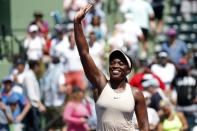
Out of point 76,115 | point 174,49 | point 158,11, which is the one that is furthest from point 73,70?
point 158,11

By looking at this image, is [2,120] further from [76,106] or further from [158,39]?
[158,39]

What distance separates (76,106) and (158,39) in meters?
6.62

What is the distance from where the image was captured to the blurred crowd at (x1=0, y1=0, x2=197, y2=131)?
1444 centimetres

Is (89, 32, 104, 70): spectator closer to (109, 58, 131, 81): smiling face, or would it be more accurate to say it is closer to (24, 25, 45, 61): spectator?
(24, 25, 45, 61): spectator

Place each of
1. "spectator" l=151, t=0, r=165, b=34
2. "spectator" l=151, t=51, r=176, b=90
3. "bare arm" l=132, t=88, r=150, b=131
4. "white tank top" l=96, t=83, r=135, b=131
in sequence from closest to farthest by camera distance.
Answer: "white tank top" l=96, t=83, r=135, b=131 → "bare arm" l=132, t=88, r=150, b=131 → "spectator" l=151, t=51, r=176, b=90 → "spectator" l=151, t=0, r=165, b=34

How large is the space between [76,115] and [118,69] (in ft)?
22.6

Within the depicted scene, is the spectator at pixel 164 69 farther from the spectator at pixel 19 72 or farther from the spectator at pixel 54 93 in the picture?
the spectator at pixel 19 72

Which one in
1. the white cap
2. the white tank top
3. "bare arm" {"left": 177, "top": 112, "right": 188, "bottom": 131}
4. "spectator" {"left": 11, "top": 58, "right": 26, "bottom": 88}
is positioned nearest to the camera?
the white tank top

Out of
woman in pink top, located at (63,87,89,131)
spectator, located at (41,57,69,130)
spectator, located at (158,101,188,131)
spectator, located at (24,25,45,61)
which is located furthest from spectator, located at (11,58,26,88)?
spectator, located at (158,101,188,131)

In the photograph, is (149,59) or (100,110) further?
(149,59)

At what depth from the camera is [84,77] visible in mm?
16875

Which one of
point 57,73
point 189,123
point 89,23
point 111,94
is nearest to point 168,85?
point 189,123

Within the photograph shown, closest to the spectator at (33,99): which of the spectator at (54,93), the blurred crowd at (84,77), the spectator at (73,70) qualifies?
the blurred crowd at (84,77)

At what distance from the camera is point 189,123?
15586 mm
